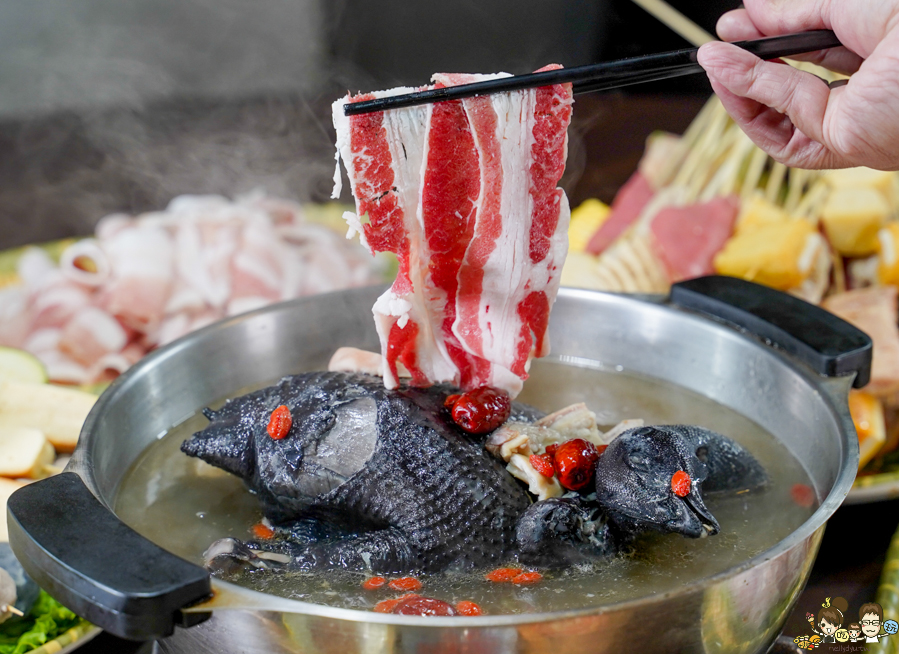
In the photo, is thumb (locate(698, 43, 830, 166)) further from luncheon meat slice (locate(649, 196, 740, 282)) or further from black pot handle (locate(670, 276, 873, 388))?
luncheon meat slice (locate(649, 196, 740, 282))

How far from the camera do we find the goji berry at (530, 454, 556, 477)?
5.33 feet

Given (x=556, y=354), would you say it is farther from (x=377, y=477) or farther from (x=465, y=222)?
(x=377, y=477)

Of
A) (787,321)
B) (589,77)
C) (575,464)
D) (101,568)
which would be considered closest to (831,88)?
(589,77)

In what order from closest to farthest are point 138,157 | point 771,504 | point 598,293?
1. point 771,504
2. point 598,293
3. point 138,157

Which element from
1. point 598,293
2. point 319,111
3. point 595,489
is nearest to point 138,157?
point 319,111

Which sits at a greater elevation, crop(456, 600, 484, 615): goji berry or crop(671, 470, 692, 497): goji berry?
crop(671, 470, 692, 497): goji berry

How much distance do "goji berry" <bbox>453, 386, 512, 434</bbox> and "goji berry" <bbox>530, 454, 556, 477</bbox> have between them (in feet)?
0.41

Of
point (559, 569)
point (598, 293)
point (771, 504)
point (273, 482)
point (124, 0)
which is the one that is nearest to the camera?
point (559, 569)

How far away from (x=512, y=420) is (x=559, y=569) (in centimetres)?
39

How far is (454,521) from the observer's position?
1573mm

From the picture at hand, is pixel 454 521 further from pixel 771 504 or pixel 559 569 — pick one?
pixel 771 504

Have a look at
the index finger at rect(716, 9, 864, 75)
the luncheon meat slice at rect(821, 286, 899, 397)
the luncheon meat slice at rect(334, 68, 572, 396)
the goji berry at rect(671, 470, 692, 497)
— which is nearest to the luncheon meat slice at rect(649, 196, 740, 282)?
the luncheon meat slice at rect(821, 286, 899, 397)

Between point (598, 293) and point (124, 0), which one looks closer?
point (598, 293)

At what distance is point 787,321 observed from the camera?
2.13m
